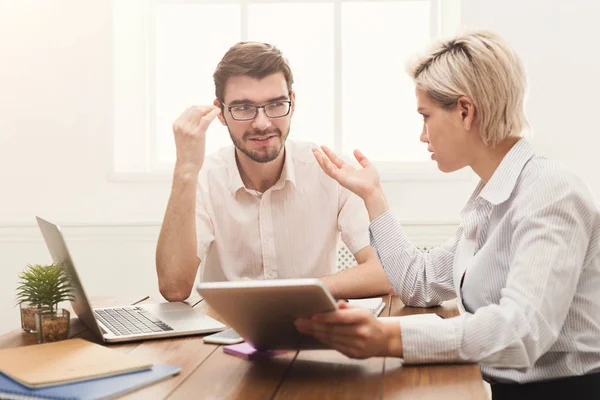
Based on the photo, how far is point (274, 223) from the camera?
93.2 inches

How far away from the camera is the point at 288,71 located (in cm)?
236

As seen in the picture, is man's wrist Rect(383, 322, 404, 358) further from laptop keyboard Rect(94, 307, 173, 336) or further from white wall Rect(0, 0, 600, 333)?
white wall Rect(0, 0, 600, 333)

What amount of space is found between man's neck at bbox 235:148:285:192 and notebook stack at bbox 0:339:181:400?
3.66 ft

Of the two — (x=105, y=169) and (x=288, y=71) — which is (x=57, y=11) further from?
(x=288, y=71)

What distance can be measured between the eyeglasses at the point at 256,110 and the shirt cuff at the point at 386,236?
0.64m

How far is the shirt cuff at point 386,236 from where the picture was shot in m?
1.77

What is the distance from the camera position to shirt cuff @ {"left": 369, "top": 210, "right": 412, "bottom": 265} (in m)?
1.77

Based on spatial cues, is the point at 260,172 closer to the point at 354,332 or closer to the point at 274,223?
the point at 274,223

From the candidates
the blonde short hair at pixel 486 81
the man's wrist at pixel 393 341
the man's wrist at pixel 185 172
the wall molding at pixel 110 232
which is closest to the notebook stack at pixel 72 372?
the man's wrist at pixel 393 341

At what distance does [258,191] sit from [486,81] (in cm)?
105

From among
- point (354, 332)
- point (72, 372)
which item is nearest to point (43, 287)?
point (72, 372)

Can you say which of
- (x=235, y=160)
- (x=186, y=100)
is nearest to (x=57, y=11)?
(x=186, y=100)

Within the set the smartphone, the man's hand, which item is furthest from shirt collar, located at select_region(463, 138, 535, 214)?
the man's hand

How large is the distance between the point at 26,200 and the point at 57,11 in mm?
929
